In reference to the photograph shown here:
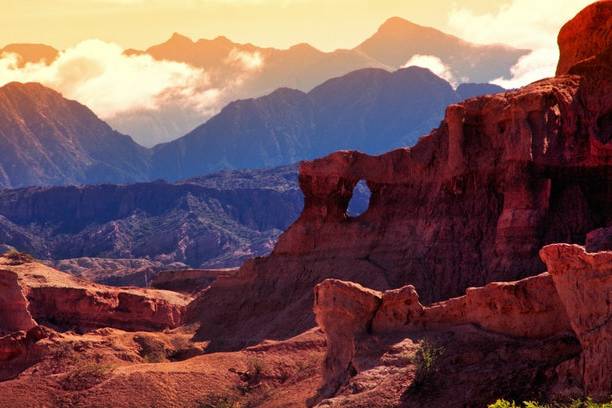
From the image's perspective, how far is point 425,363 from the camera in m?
32.0

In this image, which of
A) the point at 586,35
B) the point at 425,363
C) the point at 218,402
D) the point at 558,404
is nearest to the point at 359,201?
the point at 586,35

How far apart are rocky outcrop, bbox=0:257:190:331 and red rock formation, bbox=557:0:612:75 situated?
2574 centimetres

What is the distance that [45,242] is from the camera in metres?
182

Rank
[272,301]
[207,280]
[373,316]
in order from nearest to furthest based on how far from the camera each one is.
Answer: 1. [373,316]
2. [272,301]
3. [207,280]

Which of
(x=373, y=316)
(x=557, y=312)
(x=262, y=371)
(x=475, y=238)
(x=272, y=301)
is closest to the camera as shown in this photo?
(x=557, y=312)

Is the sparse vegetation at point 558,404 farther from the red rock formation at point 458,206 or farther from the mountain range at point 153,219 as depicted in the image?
the mountain range at point 153,219

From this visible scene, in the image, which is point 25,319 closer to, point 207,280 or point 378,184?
point 378,184

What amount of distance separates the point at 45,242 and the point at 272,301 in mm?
123513

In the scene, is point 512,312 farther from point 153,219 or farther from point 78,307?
point 153,219

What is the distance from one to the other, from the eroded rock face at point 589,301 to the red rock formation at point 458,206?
21435mm

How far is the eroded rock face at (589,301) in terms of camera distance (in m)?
27.1

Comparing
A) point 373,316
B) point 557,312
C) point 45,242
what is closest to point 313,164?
point 373,316

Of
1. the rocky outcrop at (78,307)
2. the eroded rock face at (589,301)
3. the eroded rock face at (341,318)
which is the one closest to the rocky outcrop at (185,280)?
the rocky outcrop at (78,307)

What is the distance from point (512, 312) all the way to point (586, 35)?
104 feet
